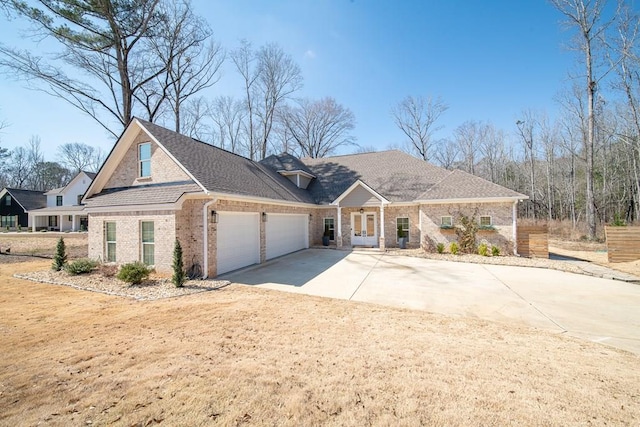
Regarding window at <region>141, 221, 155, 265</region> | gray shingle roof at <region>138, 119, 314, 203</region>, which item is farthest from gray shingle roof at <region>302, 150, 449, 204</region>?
window at <region>141, 221, 155, 265</region>

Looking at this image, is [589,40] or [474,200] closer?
[474,200]

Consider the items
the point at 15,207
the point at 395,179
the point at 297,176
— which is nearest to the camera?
the point at 395,179

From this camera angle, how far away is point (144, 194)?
10.0 metres

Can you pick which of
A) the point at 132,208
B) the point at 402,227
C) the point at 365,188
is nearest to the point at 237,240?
the point at 132,208

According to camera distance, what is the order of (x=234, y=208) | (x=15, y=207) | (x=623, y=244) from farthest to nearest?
(x=15, y=207) → (x=623, y=244) → (x=234, y=208)

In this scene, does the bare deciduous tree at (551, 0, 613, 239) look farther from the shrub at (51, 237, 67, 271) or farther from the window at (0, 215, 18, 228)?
the window at (0, 215, 18, 228)

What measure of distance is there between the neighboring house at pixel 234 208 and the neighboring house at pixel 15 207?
36132 mm

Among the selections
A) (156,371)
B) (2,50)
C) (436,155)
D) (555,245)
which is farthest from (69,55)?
(436,155)

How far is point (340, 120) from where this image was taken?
107 feet

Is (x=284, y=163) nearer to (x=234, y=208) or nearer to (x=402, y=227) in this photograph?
(x=402, y=227)

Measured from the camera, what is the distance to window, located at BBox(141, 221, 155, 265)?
9508mm

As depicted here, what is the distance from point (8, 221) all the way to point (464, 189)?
54.8m

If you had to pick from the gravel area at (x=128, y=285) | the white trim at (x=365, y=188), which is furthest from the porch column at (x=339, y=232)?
the gravel area at (x=128, y=285)

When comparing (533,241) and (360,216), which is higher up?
(360,216)
